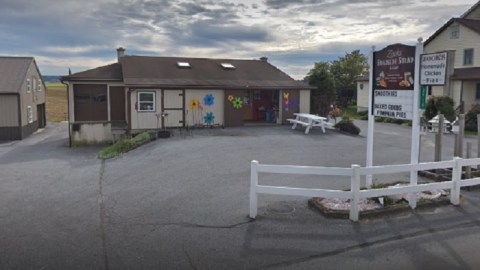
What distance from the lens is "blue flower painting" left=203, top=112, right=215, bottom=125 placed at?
2310 cm

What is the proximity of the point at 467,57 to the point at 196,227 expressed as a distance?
29580mm

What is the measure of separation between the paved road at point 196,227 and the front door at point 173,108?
9.19 m

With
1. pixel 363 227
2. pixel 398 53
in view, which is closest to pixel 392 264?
pixel 363 227

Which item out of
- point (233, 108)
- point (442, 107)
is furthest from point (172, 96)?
point (442, 107)

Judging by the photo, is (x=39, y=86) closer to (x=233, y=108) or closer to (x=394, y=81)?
(x=233, y=108)

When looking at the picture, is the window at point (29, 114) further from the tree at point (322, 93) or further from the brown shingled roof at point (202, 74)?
the tree at point (322, 93)

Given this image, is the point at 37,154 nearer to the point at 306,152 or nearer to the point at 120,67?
the point at 120,67

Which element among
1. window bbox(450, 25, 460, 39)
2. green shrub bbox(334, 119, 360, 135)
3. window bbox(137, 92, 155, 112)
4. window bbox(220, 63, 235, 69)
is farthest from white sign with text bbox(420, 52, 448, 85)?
window bbox(450, 25, 460, 39)

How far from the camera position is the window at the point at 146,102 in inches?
866

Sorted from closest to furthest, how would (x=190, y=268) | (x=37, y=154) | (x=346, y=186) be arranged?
1. (x=190, y=268)
2. (x=346, y=186)
3. (x=37, y=154)

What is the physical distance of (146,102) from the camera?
22.1 metres

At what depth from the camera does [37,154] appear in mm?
19516

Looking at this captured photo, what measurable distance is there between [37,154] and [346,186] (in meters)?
15.2

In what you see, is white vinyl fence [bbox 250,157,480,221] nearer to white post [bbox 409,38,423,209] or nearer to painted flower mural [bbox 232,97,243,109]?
white post [bbox 409,38,423,209]
